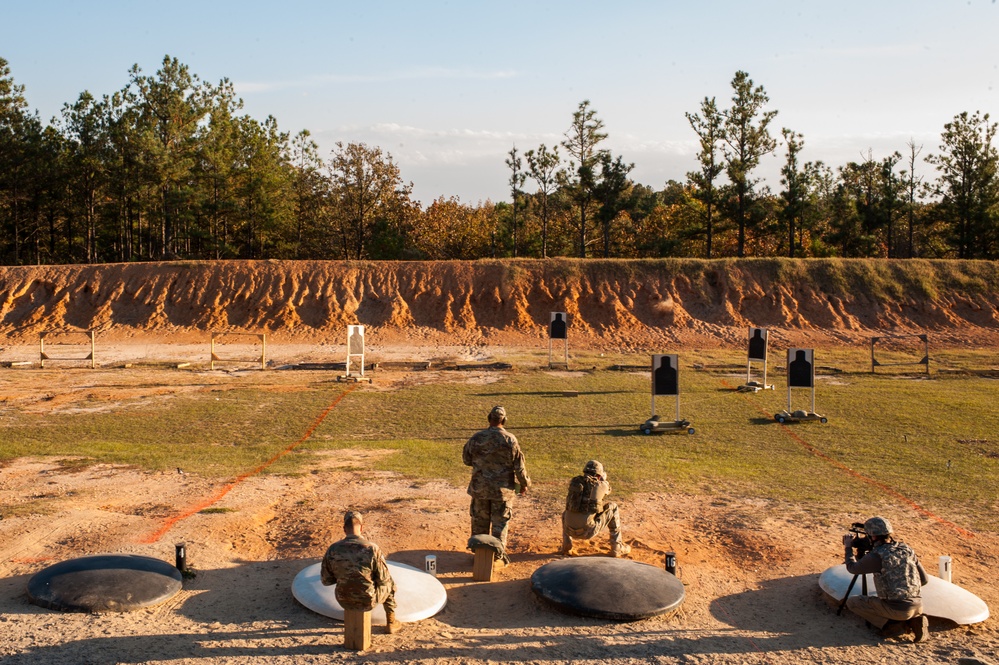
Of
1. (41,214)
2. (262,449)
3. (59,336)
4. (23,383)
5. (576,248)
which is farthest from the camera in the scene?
(576,248)

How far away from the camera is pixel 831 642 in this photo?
7328 mm

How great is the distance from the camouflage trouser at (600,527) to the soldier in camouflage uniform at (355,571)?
2.85 metres

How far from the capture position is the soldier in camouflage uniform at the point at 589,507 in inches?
360

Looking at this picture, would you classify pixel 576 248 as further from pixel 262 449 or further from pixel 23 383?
pixel 262 449

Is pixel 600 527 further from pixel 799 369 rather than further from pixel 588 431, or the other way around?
pixel 799 369

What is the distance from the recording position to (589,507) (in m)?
9.16

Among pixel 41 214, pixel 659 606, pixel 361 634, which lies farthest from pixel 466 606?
pixel 41 214

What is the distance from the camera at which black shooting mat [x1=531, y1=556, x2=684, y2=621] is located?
25.4 feet

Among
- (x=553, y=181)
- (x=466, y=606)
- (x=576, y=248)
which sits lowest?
(x=466, y=606)

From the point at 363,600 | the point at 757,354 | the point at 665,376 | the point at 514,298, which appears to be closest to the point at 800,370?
the point at 665,376

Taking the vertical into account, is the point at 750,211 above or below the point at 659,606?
above

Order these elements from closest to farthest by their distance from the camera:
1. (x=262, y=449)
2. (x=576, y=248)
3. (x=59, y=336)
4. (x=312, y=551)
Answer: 1. (x=312, y=551)
2. (x=262, y=449)
3. (x=59, y=336)
4. (x=576, y=248)

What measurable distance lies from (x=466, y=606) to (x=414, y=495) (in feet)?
13.2

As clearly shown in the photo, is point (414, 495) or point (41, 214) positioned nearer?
point (414, 495)
